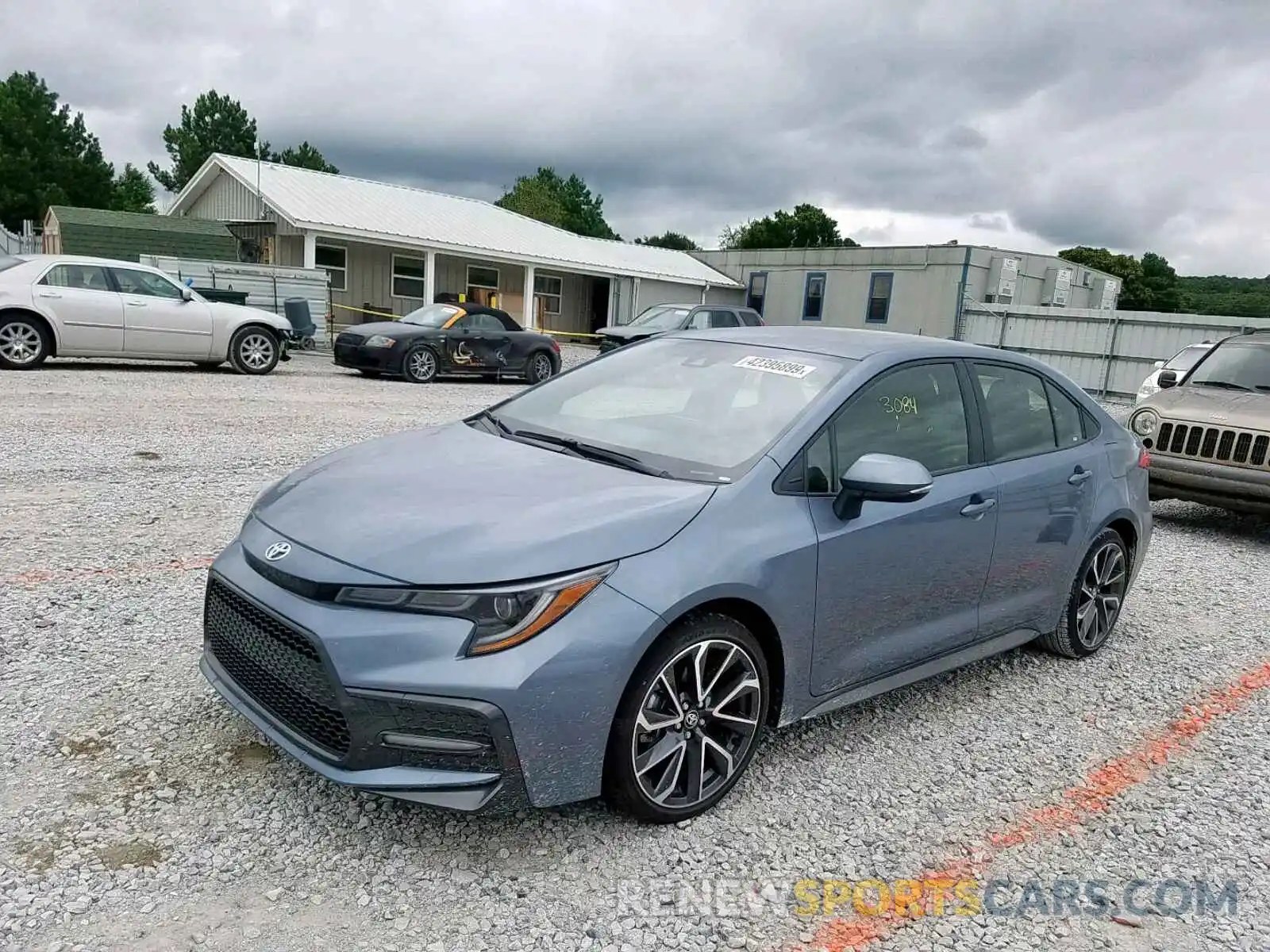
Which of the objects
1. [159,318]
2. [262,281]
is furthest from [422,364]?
[262,281]

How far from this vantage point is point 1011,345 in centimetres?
2461

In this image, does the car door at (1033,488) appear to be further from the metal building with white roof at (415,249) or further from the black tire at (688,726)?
the metal building with white roof at (415,249)

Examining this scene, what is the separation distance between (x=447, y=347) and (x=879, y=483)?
13.1m

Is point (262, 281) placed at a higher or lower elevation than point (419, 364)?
higher

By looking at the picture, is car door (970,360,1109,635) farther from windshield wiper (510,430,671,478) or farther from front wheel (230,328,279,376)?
front wheel (230,328,279,376)

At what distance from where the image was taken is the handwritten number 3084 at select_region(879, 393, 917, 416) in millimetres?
3557

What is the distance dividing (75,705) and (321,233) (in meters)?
19.1

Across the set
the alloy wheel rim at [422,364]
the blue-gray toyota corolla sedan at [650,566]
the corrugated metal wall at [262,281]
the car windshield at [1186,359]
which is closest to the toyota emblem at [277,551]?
the blue-gray toyota corolla sedan at [650,566]

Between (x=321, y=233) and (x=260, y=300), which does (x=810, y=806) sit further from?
(x=321, y=233)

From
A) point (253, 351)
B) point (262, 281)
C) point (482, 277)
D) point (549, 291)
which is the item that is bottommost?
point (253, 351)

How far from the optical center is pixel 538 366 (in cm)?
1664

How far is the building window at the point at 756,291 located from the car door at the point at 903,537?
1150 inches

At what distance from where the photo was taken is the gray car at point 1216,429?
703 centimetres

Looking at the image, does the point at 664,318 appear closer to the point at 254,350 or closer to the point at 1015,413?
the point at 254,350
